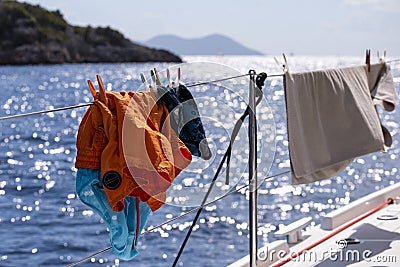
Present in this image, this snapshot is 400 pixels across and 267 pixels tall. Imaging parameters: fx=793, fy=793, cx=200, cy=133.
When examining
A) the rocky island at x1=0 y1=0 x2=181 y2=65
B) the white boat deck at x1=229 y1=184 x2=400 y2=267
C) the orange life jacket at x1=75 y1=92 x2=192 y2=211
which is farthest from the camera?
the rocky island at x1=0 y1=0 x2=181 y2=65

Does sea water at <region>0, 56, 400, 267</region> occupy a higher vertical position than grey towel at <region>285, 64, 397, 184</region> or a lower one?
lower

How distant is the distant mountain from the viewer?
11719cm

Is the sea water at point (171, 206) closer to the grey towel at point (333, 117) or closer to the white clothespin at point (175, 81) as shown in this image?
the white clothespin at point (175, 81)

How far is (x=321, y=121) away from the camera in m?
2.74

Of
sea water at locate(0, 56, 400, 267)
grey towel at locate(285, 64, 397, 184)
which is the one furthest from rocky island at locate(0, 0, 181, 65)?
grey towel at locate(285, 64, 397, 184)

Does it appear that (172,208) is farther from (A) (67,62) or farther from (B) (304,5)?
(A) (67,62)

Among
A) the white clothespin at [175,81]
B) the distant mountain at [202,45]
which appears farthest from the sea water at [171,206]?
the distant mountain at [202,45]

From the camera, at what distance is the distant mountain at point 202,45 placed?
117188 millimetres

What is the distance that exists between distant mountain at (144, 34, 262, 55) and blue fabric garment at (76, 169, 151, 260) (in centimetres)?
11004

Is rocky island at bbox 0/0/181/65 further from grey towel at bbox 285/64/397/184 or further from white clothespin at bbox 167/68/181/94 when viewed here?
white clothespin at bbox 167/68/181/94

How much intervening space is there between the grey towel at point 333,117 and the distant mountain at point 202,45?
109 meters

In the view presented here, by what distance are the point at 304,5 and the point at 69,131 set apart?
94.9ft

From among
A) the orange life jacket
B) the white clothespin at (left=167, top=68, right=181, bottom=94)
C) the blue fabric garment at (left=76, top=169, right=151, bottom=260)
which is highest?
the white clothespin at (left=167, top=68, right=181, bottom=94)

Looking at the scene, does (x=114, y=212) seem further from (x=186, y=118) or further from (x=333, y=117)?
(x=333, y=117)
